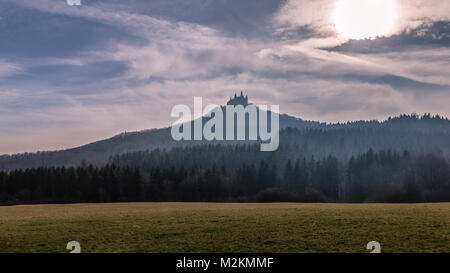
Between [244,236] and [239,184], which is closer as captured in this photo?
[244,236]

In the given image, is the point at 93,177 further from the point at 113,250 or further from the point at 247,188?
the point at 113,250

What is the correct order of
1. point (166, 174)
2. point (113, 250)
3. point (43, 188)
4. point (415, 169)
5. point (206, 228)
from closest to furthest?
point (113, 250) → point (206, 228) → point (43, 188) → point (166, 174) → point (415, 169)

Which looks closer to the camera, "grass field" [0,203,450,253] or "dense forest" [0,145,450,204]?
"grass field" [0,203,450,253]

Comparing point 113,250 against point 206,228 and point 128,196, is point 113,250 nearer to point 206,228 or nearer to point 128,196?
point 206,228

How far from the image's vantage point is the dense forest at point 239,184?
126 m

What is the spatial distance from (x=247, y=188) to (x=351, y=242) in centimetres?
11997

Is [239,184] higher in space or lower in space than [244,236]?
higher

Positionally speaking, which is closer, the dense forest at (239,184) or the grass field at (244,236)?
the grass field at (244,236)

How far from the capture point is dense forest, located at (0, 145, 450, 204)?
126 meters

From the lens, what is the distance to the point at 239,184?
143 m

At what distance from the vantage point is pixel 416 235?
2591 centimetres
